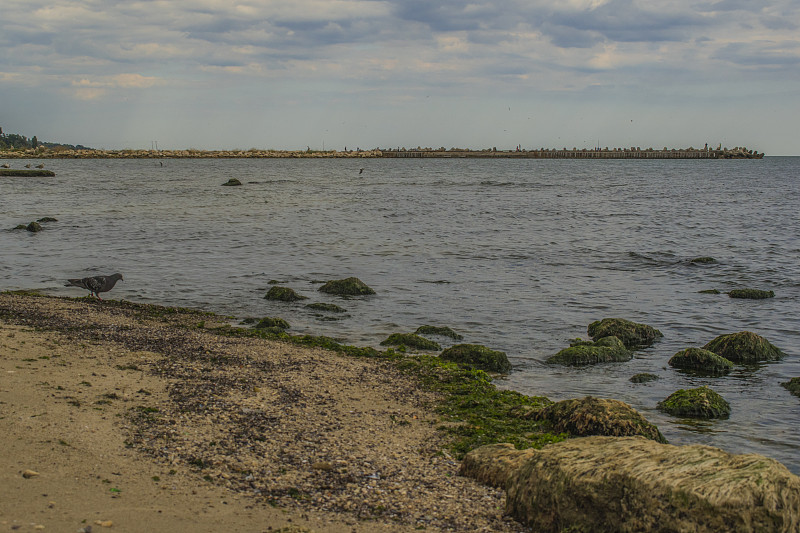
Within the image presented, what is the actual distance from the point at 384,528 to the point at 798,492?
127 inches

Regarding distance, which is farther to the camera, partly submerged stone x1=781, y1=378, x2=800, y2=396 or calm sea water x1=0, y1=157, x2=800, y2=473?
calm sea water x1=0, y1=157, x2=800, y2=473

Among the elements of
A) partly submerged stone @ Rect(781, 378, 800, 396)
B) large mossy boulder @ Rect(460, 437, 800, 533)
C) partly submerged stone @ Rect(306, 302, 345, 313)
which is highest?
large mossy boulder @ Rect(460, 437, 800, 533)

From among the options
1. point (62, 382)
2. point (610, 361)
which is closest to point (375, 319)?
point (610, 361)

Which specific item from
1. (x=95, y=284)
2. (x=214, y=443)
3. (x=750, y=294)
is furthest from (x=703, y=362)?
(x=95, y=284)

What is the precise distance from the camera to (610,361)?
1239 cm

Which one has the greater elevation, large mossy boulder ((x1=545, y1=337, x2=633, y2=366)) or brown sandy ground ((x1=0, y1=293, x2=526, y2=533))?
brown sandy ground ((x1=0, y1=293, x2=526, y2=533))

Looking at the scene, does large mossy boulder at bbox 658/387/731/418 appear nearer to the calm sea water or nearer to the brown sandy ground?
the calm sea water

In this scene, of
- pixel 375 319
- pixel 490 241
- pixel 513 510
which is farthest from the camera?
pixel 490 241

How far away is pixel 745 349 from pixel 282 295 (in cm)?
1057

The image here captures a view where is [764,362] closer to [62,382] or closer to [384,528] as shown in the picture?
[384,528]

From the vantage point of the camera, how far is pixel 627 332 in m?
13.7

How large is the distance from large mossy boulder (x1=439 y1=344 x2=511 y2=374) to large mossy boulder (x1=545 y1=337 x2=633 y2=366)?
42.0 inches

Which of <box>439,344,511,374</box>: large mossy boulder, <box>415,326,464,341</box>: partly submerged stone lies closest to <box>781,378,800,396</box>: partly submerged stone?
<box>439,344,511,374</box>: large mossy boulder

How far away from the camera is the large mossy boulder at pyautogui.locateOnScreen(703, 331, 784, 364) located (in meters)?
12.4
